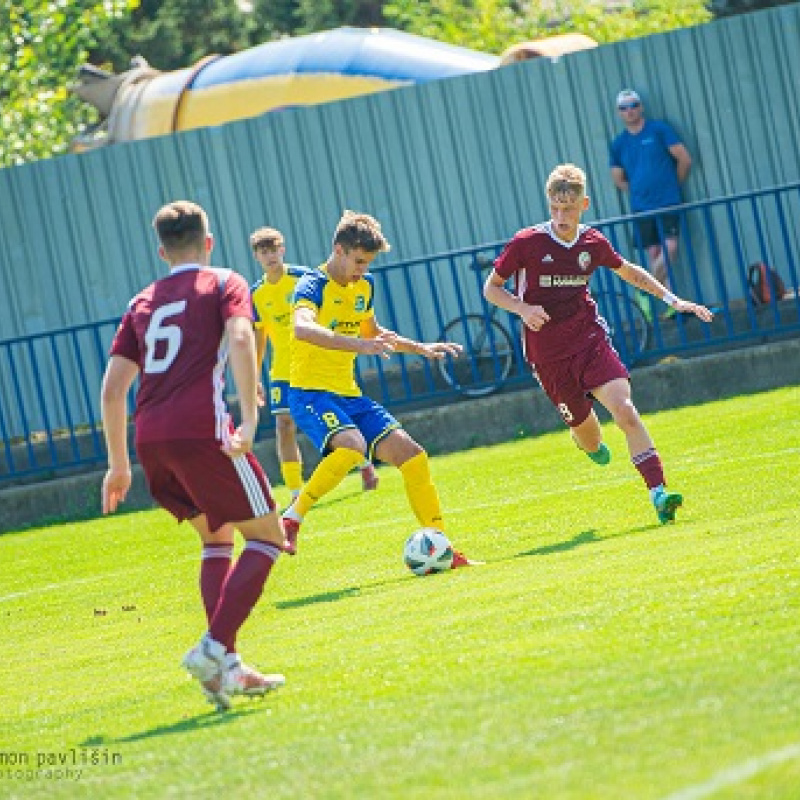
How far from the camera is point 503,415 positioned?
19.7 m

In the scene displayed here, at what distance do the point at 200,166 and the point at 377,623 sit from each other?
1258 centimetres

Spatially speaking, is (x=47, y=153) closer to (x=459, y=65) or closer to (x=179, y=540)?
(x=459, y=65)

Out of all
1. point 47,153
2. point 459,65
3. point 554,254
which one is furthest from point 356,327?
point 47,153

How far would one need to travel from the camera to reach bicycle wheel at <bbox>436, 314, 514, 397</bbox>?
66.4ft

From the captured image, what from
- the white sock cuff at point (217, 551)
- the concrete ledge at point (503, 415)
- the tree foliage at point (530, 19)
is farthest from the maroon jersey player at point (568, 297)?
the tree foliage at point (530, 19)

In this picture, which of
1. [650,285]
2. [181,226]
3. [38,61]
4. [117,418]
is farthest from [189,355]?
[38,61]

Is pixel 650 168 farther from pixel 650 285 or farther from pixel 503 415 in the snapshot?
pixel 650 285

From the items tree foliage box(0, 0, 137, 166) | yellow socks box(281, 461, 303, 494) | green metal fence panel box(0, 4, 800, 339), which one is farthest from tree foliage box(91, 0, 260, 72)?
yellow socks box(281, 461, 303, 494)

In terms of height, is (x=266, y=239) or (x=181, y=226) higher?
(x=266, y=239)

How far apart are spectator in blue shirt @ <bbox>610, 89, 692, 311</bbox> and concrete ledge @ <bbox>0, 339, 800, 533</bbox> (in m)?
1.28

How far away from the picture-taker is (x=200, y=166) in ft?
73.0

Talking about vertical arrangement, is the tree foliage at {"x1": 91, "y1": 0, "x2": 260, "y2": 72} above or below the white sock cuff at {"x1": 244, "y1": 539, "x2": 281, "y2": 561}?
above

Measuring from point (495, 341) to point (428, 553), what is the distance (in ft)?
29.3

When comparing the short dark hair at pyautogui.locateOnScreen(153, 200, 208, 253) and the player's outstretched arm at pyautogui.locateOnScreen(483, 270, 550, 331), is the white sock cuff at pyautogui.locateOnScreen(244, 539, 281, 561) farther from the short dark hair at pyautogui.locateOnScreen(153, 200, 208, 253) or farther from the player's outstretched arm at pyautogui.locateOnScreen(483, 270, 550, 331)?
the player's outstretched arm at pyautogui.locateOnScreen(483, 270, 550, 331)
